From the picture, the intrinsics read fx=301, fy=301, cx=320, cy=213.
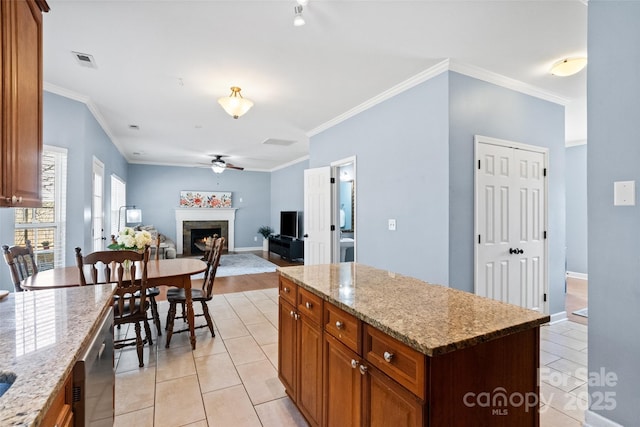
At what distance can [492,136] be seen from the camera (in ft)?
10.3

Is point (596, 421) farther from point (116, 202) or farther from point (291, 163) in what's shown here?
point (116, 202)

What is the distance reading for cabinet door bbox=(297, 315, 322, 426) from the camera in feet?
5.28

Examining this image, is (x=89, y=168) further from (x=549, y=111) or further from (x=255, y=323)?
(x=549, y=111)

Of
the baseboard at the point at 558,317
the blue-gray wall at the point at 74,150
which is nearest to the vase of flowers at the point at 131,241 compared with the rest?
the blue-gray wall at the point at 74,150

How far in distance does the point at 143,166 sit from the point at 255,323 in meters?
7.14

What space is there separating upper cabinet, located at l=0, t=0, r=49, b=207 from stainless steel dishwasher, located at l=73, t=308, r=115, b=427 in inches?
27.5

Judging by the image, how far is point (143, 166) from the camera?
863 cm

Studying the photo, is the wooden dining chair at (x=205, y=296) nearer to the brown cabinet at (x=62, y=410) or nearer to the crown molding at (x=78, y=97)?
the brown cabinet at (x=62, y=410)

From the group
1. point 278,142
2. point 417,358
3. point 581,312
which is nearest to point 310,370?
point 417,358

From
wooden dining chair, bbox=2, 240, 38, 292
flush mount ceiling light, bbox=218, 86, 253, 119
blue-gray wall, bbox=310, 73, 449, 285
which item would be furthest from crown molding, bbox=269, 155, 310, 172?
wooden dining chair, bbox=2, 240, 38, 292

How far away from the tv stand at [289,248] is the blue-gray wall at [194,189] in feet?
6.20

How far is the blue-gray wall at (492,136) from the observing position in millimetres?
2891

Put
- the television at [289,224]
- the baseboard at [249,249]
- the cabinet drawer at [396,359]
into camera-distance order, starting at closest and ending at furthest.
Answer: the cabinet drawer at [396,359], the television at [289,224], the baseboard at [249,249]

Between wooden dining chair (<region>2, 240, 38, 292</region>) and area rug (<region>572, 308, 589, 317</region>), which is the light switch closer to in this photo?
area rug (<region>572, 308, 589, 317</region>)
